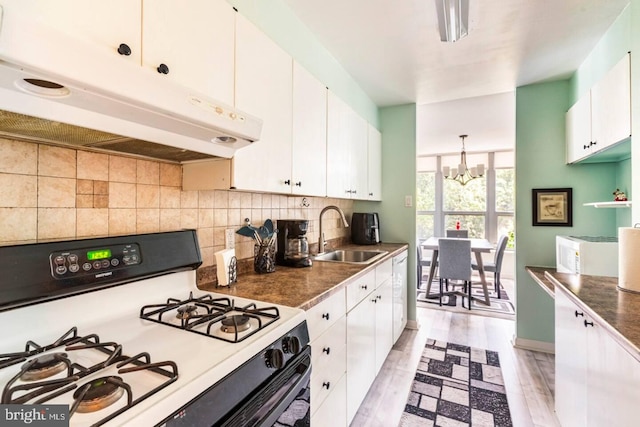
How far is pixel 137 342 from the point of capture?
843 millimetres

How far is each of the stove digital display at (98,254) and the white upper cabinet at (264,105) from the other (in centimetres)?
50

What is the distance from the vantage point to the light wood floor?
1839mm

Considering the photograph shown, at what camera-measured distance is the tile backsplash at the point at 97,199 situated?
894 mm

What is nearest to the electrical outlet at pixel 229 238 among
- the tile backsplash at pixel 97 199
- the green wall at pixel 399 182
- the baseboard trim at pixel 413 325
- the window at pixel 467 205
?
the tile backsplash at pixel 97 199

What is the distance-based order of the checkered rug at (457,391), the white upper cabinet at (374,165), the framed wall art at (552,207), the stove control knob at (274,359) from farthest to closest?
the white upper cabinet at (374,165), the framed wall art at (552,207), the checkered rug at (457,391), the stove control knob at (274,359)

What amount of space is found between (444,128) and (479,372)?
10.8 ft

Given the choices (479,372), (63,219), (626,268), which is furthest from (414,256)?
(63,219)

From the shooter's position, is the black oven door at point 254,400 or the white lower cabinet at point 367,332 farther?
the white lower cabinet at point 367,332

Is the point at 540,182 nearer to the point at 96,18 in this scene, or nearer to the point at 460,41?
the point at 460,41

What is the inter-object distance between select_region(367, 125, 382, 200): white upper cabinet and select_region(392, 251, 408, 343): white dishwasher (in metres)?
0.68

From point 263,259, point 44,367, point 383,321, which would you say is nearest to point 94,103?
point 44,367

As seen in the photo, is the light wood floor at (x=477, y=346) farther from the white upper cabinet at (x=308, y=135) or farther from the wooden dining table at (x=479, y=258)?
the white upper cabinet at (x=308, y=135)

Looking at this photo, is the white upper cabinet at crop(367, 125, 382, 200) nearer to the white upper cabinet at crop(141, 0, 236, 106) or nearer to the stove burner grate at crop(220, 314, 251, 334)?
the white upper cabinet at crop(141, 0, 236, 106)

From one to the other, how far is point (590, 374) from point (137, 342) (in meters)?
1.72
